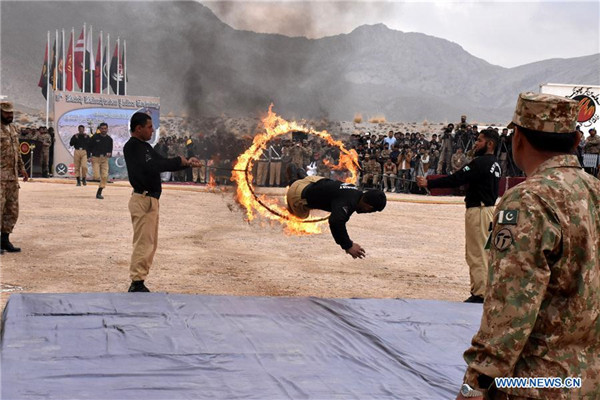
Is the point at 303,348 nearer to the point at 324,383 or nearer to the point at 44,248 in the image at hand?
the point at 324,383

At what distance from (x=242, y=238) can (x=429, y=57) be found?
134192 millimetres

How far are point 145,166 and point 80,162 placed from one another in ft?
47.4

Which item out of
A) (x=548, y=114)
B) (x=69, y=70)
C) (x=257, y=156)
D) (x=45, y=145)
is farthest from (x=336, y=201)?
(x=69, y=70)

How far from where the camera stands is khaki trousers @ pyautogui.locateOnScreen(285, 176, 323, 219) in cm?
745

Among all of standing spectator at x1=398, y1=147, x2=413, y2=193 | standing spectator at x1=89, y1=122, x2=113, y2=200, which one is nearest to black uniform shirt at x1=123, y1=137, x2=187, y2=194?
standing spectator at x1=89, y1=122, x2=113, y2=200

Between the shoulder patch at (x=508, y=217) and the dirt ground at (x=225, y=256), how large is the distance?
20.1 ft

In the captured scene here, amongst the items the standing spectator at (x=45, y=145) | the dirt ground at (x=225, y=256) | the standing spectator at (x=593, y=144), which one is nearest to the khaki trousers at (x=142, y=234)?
the dirt ground at (x=225, y=256)

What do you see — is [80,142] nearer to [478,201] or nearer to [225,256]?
[225,256]

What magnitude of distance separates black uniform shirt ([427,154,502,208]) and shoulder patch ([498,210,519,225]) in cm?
547

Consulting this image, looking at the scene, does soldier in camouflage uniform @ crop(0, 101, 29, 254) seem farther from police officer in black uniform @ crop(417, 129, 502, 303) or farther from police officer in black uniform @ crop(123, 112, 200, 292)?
police officer in black uniform @ crop(417, 129, 502, 303)

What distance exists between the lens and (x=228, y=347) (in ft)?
17.4

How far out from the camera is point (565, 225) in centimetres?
236

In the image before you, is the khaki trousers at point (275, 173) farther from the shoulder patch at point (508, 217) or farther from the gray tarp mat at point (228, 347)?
the shoulder patch at point (508, 217)

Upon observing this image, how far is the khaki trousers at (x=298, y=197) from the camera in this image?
7.45m
